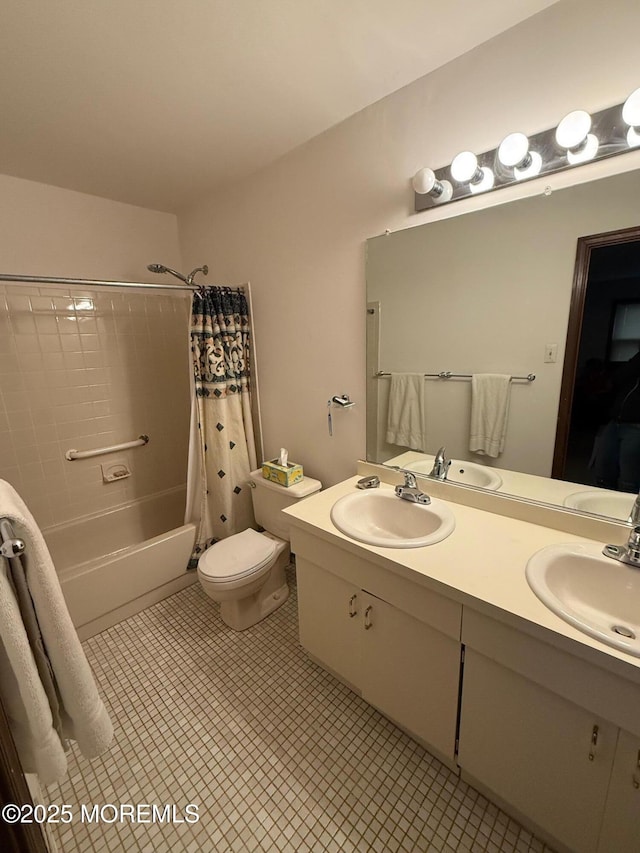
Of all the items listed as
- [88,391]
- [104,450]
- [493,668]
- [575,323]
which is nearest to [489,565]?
[493,668]

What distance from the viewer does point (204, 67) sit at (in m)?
1.23

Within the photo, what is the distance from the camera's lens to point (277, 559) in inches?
75.0

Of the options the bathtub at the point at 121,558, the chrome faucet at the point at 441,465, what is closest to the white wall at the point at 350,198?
the chrome faucet at the point at 441,465

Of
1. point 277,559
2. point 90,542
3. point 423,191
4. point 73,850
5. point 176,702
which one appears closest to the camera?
point 73,850

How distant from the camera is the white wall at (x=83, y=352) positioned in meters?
2.02

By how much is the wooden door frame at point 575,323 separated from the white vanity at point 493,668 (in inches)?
10.9

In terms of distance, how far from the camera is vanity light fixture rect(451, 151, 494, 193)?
1.20 metres

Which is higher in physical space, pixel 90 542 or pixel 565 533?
pixel 565 533

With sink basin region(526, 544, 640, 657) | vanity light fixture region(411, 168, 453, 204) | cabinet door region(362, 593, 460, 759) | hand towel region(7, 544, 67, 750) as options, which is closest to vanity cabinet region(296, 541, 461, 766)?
cabinet door region(362, 593, 460, 759)

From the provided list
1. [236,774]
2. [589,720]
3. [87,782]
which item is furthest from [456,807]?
[87,782]

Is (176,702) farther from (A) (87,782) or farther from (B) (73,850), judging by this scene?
(B) (73,850)

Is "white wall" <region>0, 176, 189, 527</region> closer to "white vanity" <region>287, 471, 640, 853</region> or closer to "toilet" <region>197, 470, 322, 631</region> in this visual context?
"toilet" <region>197, 470, 322, 631</region>

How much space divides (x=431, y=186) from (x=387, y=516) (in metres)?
1.27

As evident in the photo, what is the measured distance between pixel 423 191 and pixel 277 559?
1.80m
